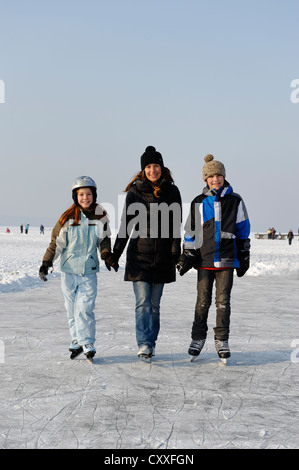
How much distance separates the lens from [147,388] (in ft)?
12.8

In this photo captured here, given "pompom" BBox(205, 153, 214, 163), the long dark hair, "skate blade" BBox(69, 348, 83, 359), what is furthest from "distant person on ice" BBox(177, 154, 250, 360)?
"skate blade" BBox(69, 348, 83, 359)


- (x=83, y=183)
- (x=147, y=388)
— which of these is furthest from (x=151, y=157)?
(x=147, y=388)

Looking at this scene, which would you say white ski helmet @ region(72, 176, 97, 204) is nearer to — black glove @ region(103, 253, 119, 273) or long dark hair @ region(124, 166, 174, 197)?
long dark hair @ region(124, 166, 174, 197)

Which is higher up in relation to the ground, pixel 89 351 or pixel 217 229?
pixel 217 229

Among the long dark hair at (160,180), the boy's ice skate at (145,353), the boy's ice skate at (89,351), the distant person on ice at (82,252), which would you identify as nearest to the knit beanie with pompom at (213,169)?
the long dark hair at (160,180)

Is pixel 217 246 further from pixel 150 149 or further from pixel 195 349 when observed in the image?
pixel 150 149

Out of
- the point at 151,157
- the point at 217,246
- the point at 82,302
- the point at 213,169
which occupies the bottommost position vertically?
the point at 82,302

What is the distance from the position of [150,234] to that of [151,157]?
2.25ft

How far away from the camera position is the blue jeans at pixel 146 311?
4.73 m

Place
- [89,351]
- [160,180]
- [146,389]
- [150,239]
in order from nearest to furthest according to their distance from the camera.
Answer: [146,389], [89,351], [150,239], [160,180]

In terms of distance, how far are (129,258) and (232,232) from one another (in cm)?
94

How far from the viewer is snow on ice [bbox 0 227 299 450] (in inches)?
114
